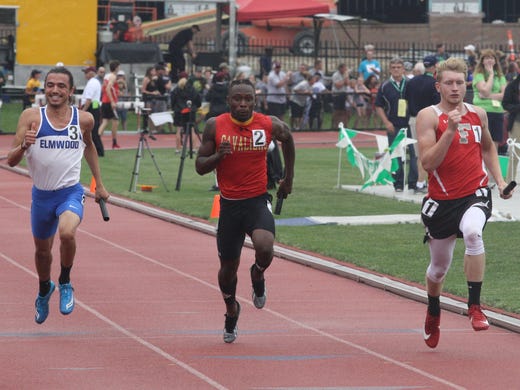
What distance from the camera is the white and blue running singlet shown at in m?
10.0

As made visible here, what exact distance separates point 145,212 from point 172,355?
9.97m

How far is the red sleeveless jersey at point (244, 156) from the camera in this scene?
374 inches

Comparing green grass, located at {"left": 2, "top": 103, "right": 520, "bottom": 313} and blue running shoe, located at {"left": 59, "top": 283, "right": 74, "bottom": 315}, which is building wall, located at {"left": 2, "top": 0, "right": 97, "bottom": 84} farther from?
blue running shoe, located at {"left": 59, "top": 283, "right": 74, "bottom": 315}

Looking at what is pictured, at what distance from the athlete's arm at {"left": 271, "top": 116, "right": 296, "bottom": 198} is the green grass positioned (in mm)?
2247

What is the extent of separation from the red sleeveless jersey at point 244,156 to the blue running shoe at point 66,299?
1.47 metres

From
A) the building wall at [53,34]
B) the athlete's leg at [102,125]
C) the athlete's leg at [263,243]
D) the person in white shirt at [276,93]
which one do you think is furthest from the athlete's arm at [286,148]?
the building wall at [53,34]

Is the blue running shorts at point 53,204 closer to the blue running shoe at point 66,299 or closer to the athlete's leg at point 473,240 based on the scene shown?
the blue running shoe at point 66,299

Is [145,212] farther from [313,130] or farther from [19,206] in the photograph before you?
[313,130]

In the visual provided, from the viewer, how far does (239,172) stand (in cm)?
959

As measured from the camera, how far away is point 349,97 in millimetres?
37625

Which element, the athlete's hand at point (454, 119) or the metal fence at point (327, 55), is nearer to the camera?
the athlete's hand at point (454, 119)

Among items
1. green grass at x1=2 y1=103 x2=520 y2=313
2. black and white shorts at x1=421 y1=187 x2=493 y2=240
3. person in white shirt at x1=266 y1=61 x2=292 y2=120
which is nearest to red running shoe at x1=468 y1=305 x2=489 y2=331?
black and white shorts at x1=421 y1=187 x2=493 y2=240

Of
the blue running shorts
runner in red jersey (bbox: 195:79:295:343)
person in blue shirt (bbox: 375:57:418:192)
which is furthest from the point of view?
person in blue shirt (bbox: 375:57:418:192)

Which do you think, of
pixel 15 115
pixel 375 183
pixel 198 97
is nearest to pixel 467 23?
pixel 15 115
